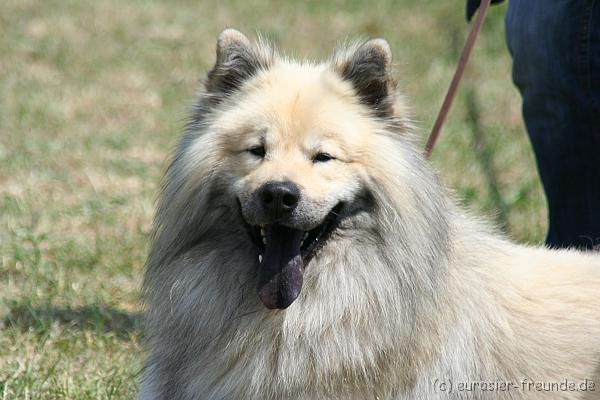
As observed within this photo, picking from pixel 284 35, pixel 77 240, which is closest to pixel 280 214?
pixel 77 240

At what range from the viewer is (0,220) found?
18.0 ft

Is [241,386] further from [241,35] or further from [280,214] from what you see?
[241,35]

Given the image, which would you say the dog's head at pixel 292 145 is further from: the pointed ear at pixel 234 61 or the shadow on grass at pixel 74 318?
the shadow on grass at pixel 74 318

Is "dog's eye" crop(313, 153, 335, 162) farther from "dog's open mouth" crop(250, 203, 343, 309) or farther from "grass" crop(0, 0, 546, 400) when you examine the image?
"grass" crop(0, 0, 546, 400)

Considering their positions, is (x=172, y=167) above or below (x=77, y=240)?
above

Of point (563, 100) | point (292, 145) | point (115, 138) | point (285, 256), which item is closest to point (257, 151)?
point (292, 145)

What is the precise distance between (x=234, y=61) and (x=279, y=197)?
67cm

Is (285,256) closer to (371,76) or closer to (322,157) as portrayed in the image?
(322,157)

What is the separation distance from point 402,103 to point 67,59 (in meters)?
6.72

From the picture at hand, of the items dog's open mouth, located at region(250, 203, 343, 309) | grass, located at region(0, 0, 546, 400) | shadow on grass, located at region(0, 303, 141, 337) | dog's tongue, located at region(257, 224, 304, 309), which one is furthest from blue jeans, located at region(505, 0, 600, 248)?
shadow on grass, located at region(0, 303, 141, 337)

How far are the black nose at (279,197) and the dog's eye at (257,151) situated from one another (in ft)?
0.66

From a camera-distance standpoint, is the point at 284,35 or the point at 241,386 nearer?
the point at 241,386

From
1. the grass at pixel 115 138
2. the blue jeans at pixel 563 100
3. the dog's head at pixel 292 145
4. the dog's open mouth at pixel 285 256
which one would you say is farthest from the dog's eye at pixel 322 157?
the blue jeans at pixel 563 100

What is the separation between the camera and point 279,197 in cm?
279
